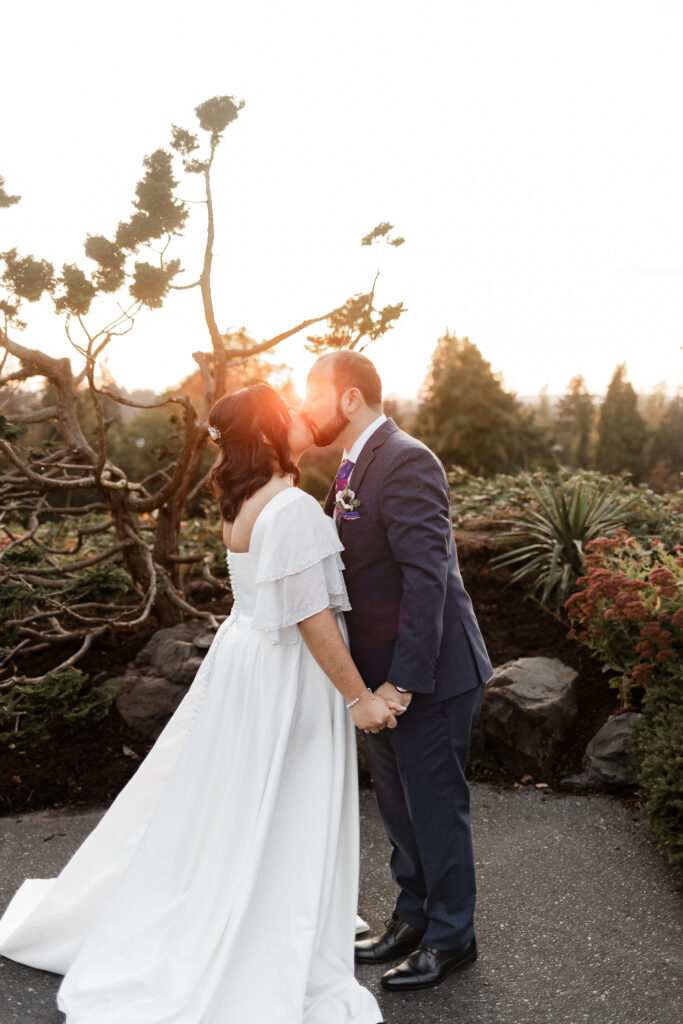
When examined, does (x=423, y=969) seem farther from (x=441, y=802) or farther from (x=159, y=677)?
(x=159, y=677)

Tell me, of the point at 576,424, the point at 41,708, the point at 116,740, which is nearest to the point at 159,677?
the point at 116,740

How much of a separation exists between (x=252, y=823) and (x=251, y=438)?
48.8 inches

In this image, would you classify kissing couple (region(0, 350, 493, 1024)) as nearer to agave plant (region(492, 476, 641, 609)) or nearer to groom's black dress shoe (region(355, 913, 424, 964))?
groom's black dress shoe (region(355, 913, 424, 964))

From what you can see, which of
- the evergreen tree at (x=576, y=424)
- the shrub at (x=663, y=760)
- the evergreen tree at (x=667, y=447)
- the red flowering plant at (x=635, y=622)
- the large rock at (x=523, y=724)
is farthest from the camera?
the evergreen tree at (x=576, y=424)

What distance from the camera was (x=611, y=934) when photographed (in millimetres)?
3117

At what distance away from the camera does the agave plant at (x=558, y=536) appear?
596 centimetres

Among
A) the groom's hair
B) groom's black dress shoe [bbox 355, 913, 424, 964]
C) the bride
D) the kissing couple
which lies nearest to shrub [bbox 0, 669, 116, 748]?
the kissing couple

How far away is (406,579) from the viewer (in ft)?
8.59

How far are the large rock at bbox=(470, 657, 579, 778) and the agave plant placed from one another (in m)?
1.03

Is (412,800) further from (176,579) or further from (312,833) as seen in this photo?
(176,579)

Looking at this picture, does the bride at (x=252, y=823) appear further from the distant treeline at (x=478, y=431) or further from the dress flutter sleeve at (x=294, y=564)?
the distant treeline at (x=478, y=431)

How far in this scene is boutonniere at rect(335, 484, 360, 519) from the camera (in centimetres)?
275

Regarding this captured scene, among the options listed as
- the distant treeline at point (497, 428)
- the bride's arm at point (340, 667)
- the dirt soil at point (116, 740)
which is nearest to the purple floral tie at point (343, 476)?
the bride's arm at point (340, 667)

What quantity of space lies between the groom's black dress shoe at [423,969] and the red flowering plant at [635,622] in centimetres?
179
